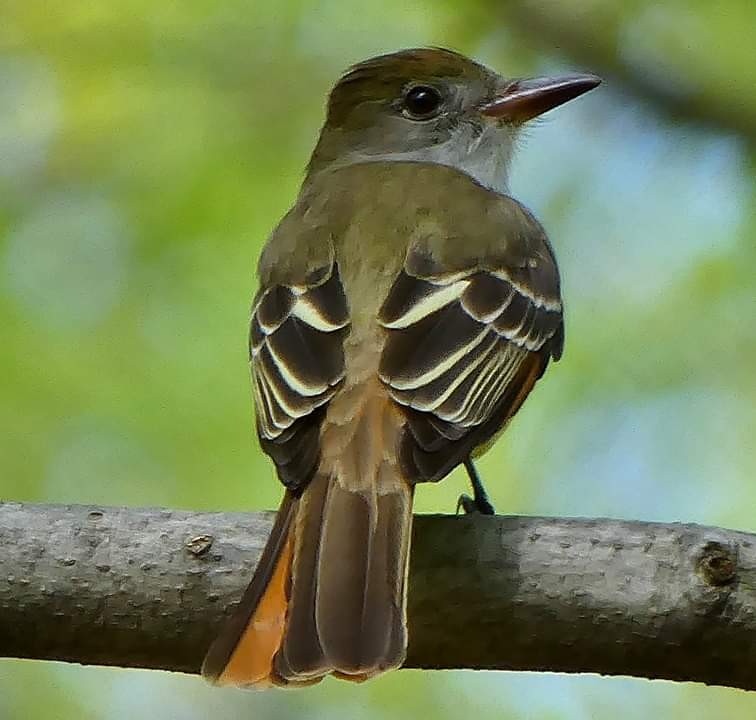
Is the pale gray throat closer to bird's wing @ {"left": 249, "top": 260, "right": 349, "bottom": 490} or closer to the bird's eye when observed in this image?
the bird's eye

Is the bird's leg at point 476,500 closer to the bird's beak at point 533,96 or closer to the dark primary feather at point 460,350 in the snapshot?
the dark primary feather at point 460,350

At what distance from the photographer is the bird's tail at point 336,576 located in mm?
2926

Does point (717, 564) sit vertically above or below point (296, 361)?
below

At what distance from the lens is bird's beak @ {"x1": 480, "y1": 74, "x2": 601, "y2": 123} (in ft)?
17.2

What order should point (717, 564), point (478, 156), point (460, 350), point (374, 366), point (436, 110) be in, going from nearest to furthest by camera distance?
point (717, 564)
point (374, 366)
point (460, 350)
point (478, 156)
point (436, 110)

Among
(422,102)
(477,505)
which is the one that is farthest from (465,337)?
(422,102)

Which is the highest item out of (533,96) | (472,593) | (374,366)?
(533,96)

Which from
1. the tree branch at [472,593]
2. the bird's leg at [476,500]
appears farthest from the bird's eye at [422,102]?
the tree branch at [472,593]

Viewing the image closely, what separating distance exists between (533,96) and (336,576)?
2.67 meters

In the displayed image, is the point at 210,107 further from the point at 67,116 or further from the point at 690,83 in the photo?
the point at 690,83

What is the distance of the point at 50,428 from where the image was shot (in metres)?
6.14

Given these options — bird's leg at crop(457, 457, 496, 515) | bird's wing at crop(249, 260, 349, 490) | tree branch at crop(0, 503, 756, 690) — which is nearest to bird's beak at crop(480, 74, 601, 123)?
bird's wing at crop(249, 260, 349, 490)

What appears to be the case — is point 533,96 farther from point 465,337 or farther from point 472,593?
point 472,593

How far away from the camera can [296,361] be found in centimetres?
370
